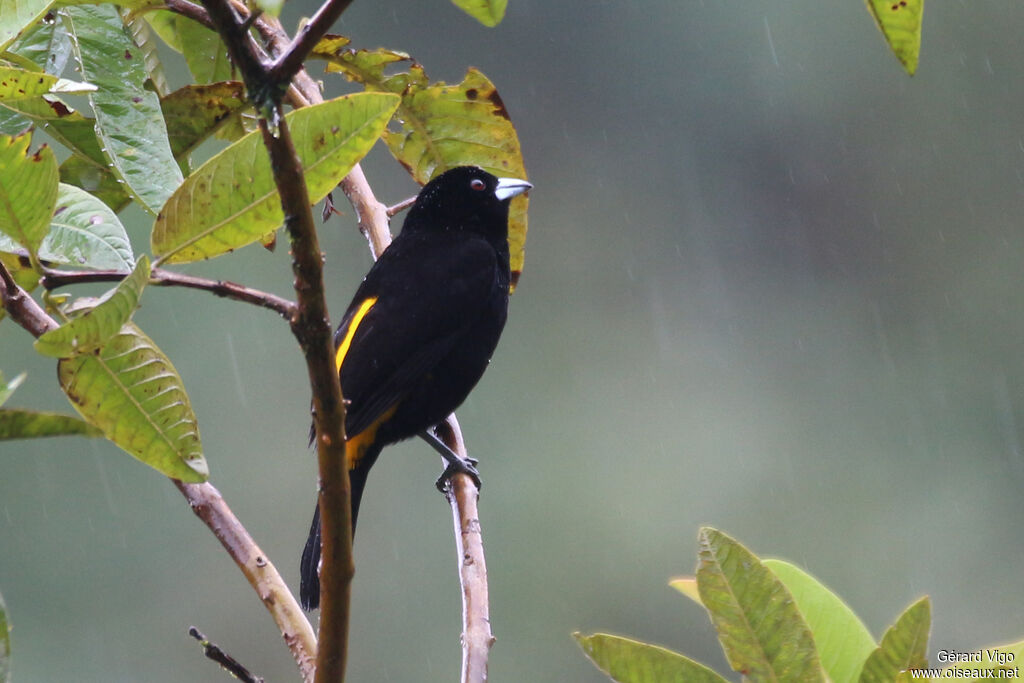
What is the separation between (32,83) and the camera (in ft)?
4.26

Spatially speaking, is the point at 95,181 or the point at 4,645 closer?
the point at 4,645

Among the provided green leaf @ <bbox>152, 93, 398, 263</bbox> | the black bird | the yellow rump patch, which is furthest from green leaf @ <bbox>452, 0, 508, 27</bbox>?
the yellow rump patch

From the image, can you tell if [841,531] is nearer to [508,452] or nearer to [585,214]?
[508,452]

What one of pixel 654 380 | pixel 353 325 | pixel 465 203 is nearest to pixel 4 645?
pixel 353 325

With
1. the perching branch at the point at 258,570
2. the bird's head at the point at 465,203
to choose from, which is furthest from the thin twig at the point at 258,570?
the bird's head at the point at 465,203

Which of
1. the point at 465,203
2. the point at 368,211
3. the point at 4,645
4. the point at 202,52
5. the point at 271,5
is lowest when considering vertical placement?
the point at 4,645

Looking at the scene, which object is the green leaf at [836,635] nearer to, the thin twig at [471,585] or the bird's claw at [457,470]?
the thin twig at [471,585]

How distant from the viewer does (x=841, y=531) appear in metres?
15.6

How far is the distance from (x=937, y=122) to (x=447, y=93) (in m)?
21.5

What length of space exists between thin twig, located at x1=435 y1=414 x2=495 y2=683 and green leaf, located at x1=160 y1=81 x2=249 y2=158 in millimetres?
755

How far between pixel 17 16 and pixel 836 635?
112 centimetres

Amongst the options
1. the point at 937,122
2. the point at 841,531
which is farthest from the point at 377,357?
the point at 937,122

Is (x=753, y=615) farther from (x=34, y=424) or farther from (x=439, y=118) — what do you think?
(x=439, y=118)

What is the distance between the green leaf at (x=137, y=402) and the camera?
1225mm
